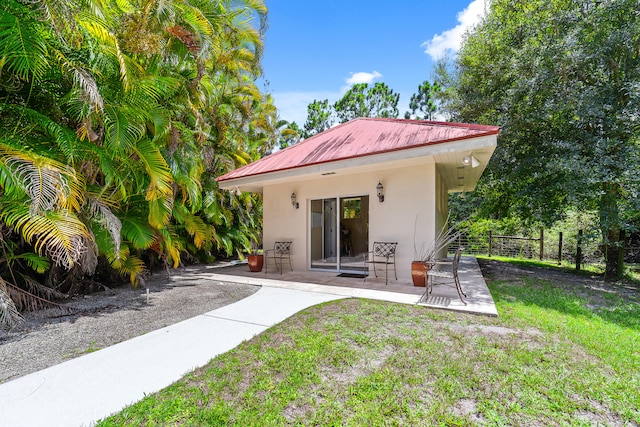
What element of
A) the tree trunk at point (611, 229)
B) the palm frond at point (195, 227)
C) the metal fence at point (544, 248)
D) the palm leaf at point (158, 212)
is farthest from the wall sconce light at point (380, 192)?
the tree trunk at point (611, 229)

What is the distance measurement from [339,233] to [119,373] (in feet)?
22.2

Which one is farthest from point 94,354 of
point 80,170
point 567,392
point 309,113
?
point 309,113

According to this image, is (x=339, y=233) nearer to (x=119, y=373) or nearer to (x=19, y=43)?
(x=119, y=373)

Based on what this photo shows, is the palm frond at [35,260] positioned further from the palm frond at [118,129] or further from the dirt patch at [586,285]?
the dirt patch at [586,285]

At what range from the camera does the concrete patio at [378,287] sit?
582cm

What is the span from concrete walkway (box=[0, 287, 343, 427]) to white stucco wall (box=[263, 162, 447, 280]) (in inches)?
163

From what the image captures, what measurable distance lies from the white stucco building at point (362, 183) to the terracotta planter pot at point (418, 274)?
0.69 meters

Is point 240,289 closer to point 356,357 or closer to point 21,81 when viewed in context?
point 356,357

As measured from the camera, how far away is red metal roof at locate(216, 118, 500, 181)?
6.72 m

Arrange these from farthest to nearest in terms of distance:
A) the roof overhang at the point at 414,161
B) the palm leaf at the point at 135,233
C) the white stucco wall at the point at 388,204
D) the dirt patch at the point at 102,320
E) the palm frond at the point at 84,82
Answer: the white stucco wall at the point at 388,204
the palm leaf at the point at 135,233
the roof overhang at the point at 414,161
the palm frond at the point at 84,82
the dirt patch at the point at 102,320

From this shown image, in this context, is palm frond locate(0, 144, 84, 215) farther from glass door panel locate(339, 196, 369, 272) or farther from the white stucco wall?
glass door panel locate(339, 196, 369, 272)

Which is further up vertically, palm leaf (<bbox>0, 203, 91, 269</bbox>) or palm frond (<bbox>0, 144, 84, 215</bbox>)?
palm frond (<bbox>0, 144, 84, 215</bbox>)

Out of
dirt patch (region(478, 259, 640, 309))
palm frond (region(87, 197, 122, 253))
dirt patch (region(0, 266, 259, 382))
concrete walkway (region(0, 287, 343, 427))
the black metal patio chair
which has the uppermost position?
palm frond (region(87, 197, 122, 253))

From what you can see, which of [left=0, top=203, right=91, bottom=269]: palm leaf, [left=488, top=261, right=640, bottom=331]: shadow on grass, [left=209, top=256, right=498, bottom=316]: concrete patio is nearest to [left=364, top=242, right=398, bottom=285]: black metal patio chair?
[left=209, top=256, right=498, bottom=316]: concrete patio
